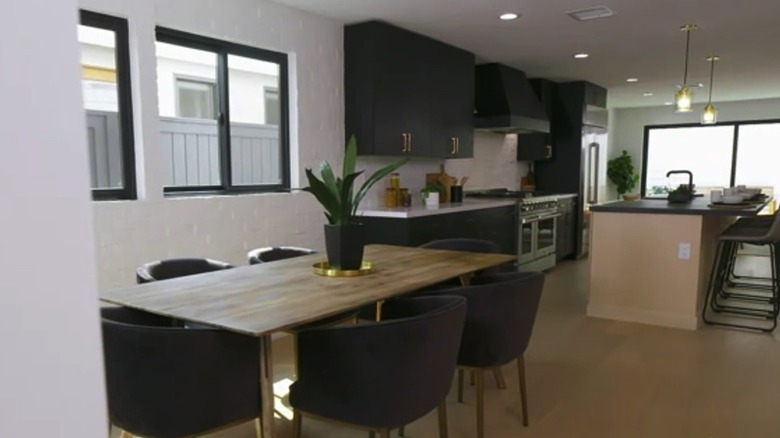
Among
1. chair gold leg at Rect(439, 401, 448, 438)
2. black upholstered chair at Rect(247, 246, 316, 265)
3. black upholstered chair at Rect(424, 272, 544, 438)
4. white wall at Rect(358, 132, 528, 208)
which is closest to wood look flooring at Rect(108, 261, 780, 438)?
black upholstered chair at Rect(424, 272, 544, 438)

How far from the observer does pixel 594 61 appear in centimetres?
582

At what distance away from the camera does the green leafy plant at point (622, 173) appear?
31.8 feet

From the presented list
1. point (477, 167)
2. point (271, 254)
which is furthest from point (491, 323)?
point (477, 167)

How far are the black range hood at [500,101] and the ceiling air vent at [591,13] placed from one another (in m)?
1.72

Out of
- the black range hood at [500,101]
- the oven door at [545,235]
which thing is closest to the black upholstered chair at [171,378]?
the black range hood at [500,101]

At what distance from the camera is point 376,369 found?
66.4 inches

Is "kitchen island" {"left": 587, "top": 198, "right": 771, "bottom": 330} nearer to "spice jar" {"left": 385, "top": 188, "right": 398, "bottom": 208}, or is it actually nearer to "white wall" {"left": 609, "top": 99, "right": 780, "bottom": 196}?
"spice jar" {"left": 385, "top": 188, "right": 398, "bottom": 208}

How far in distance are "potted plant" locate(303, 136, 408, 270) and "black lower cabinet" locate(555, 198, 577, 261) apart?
475 cm

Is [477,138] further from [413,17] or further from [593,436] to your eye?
[593,436]

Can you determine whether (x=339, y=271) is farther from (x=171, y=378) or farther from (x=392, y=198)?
(x=392, y=198)

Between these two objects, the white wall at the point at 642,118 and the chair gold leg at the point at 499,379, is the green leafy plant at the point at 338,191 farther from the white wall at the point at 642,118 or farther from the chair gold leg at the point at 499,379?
the white wall at the point at 642,118

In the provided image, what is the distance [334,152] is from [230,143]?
0.89 metres

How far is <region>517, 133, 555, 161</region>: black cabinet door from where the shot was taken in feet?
23.6

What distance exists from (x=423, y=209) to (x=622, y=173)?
6423 millimetres
